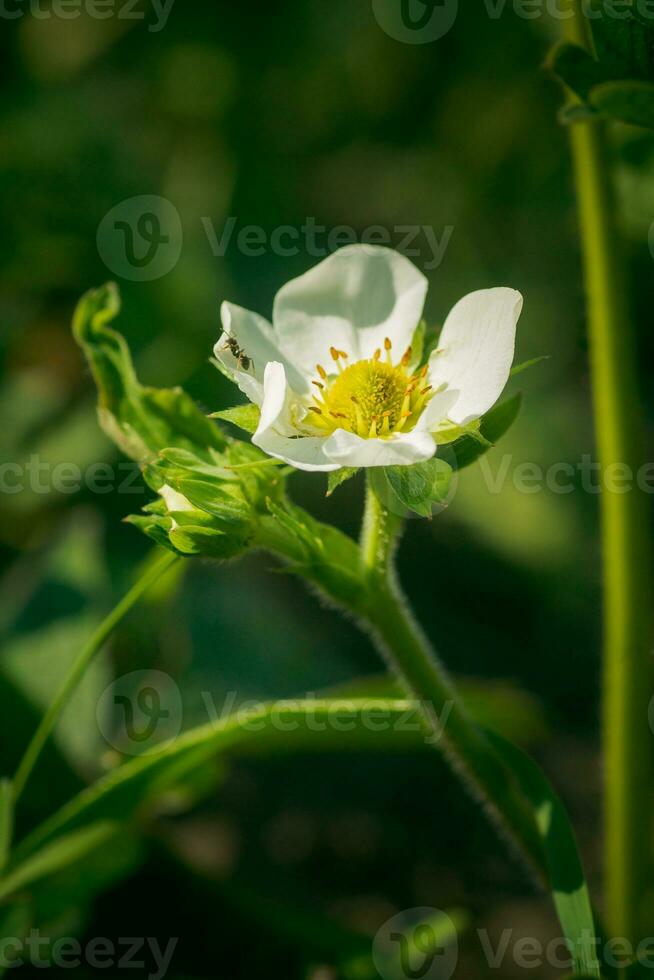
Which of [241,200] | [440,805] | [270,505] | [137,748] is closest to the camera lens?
[270,505]

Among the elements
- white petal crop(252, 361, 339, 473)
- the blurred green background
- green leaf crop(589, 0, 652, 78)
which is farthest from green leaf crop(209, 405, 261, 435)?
the blurred green background

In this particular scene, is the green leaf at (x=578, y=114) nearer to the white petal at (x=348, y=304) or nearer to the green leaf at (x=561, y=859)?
the white petal at (x=348, y=304)

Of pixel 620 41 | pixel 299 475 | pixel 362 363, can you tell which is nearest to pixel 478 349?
pixel 362 363

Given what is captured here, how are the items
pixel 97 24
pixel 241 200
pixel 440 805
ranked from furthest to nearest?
pixel 97 24 → pixel 241 200 → pixel 440 805

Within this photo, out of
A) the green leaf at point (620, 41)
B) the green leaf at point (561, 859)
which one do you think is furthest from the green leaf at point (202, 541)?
the green leaf at point (620, 41)

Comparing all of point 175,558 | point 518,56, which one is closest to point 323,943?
point 175,558

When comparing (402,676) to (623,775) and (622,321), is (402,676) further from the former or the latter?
(622,321)
